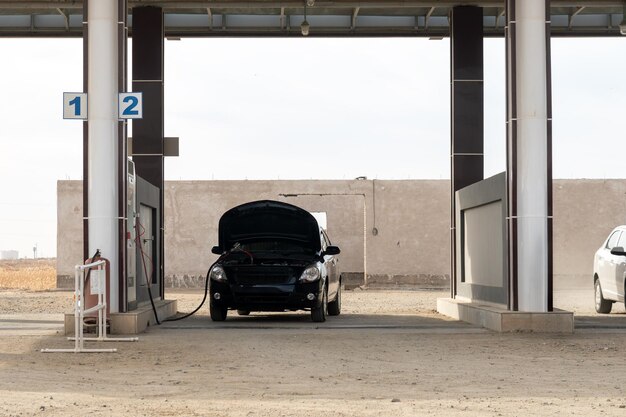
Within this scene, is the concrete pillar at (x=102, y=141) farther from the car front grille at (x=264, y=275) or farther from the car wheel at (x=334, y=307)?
the car wheel at (x=334, y=307)

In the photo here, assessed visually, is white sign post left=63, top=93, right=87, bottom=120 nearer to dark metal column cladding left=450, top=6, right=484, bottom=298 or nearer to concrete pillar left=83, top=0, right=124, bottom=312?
concrete pillar left=83, top=0, right=124, bottom=312

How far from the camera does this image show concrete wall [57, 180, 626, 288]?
37.6 meters

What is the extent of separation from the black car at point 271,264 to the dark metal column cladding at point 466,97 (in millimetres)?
3858

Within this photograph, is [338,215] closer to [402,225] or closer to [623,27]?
[402,225]

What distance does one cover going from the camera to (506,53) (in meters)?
17.0

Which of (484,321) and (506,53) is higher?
(506,53)

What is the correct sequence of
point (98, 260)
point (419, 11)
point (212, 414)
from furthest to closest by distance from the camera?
point (419, 11)
point (98, 260)
point (212, 414)

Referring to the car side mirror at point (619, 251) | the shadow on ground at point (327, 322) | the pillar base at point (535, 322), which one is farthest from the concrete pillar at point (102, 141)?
the car side mirror at point (619, 251)

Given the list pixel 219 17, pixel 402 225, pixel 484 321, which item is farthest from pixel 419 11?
pixel 402 225

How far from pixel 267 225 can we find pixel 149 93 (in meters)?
4.48

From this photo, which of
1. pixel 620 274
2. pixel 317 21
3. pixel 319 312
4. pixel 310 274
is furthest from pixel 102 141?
pixel 620 274

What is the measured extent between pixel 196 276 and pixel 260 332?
853 inches

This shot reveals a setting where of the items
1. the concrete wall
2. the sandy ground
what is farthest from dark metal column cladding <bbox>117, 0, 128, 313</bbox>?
the concrete wall

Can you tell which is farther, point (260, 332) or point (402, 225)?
point (402, 225)
